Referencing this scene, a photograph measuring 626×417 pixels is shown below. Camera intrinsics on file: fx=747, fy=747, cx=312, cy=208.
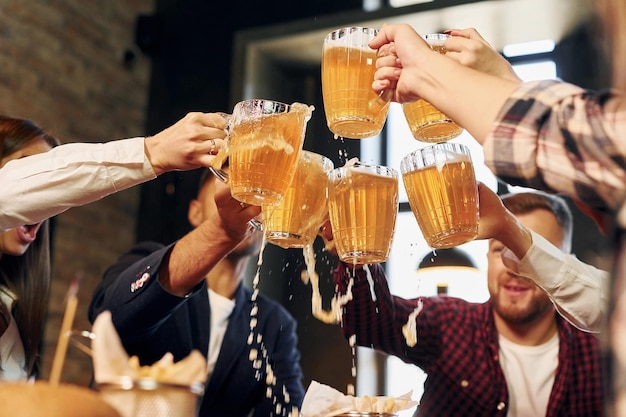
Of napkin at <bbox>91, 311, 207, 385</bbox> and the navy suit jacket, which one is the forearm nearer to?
napkin at <bbox>91, 311, 207, 385</bbox>

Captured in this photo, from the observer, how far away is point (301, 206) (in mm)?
1495

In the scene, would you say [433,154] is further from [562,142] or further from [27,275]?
[27,275]

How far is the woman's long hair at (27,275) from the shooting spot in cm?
204

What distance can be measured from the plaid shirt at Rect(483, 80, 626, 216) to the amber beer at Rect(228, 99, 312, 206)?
0.45 metres

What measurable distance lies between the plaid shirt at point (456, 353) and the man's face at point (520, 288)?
0.07 meters

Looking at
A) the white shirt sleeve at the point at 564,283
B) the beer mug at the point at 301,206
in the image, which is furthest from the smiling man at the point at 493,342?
the beer mug at the point at 301,206

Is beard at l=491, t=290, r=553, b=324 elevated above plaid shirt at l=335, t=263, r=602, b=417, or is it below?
above

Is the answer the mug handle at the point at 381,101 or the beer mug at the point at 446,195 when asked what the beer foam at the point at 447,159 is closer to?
the beer mug at the point at 446,195

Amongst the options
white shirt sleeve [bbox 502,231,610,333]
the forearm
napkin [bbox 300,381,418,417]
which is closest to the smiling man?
white shirt sleeve [bbox 502,231,610,333]

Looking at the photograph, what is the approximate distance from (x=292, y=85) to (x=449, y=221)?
3.25 m

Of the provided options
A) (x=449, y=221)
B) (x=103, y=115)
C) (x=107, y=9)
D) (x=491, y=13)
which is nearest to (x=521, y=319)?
(x=449, y=221)

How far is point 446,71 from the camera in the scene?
1146 mm

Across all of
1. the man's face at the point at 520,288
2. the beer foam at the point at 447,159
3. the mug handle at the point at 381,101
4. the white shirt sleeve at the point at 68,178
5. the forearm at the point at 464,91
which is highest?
the mug handle at the point at 381,101

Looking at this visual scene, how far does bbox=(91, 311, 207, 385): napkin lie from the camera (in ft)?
2.84
